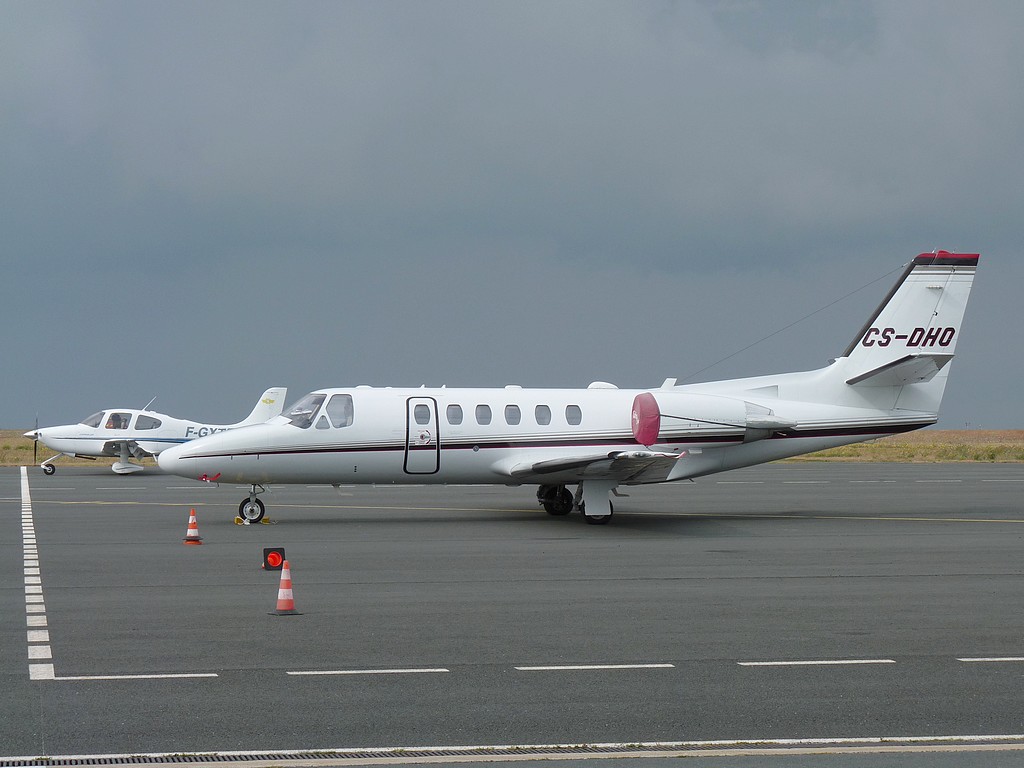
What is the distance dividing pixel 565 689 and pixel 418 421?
1408 centimetres

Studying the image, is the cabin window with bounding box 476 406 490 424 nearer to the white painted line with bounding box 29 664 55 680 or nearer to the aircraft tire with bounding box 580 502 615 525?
the aircraft tire with bounding box 580 502 615 525

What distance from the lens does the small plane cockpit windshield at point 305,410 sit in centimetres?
2198

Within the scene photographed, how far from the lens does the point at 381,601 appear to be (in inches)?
497

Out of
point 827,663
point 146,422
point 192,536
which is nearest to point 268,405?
point 146,422

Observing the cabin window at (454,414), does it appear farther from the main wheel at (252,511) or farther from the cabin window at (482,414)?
the main wheel at (252,511)

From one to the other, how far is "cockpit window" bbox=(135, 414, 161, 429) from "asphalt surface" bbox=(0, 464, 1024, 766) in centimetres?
1858

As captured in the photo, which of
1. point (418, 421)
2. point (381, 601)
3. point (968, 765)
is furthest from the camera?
point (418, 421)

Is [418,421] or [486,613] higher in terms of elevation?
[418,421]

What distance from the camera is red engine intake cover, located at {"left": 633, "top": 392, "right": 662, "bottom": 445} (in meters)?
22.7

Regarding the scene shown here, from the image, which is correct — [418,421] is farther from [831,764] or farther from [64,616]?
[831,764]

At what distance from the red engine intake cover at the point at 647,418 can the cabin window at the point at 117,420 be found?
23.8m

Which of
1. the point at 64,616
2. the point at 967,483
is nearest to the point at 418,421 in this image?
the point at 64,616

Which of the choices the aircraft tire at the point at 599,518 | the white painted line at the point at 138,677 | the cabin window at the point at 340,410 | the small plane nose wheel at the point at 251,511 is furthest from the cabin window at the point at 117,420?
the white painted line at the point at 138,677

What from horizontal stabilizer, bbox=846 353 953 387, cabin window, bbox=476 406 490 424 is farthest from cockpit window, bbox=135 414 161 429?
horizontal stabilizer, bbox=846 353 953 387
